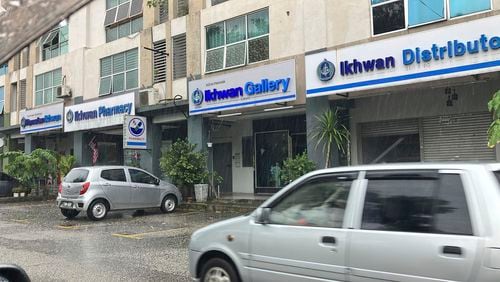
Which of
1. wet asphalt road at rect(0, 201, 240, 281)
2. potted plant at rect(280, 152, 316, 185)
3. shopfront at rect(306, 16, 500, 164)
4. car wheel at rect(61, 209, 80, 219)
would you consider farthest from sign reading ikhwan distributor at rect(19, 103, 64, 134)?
shopfront at rect(306, 16, 500, 164)

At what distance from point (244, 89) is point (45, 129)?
44.5 ft

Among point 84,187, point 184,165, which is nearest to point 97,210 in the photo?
point 84,187

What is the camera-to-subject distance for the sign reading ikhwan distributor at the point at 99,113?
68.7ft

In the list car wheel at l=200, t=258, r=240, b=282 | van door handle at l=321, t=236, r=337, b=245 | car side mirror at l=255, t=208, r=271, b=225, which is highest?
car side mirror at l=255, t=208, r=271, b=225

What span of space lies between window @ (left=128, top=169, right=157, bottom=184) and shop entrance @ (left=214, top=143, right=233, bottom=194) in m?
5.21

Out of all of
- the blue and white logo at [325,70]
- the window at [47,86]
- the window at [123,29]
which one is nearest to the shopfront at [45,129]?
the window at [47,86]

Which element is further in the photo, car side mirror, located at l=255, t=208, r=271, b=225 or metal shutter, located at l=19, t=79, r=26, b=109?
metal shutter, located at l=19, t=79, r=26, b=109

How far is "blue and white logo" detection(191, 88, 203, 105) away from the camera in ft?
58.5

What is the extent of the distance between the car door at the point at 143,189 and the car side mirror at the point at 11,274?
11734mm

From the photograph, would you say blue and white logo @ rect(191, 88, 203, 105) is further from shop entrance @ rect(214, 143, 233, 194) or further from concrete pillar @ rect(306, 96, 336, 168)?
concrete pillar @ rect(306, 96, 336, 168)

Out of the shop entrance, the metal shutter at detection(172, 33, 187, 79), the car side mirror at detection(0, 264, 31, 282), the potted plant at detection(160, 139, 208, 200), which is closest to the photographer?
the car side mirror at detection(0, 264, 31, 282)

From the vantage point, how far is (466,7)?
1262cm

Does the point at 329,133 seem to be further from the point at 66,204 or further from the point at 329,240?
the point at 329,240

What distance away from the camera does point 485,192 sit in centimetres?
389
